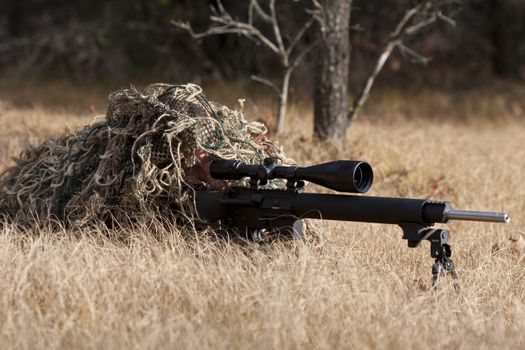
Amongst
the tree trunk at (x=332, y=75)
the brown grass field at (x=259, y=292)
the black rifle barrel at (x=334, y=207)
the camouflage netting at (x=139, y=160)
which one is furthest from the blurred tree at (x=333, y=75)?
the black rifle barrel at (x=334, y=207)

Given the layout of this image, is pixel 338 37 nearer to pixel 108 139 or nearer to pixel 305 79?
pixel 108 139

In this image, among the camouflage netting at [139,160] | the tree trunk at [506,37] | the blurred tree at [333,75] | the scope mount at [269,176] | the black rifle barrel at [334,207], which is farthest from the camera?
the tree trunk at [506,37]

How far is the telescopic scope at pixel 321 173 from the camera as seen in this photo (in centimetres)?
464

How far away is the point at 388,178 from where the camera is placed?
8.31m

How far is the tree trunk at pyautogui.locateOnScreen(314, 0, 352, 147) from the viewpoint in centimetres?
838

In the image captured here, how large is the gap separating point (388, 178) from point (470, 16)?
361 inches

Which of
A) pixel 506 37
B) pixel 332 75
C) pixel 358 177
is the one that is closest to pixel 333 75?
pixel 332 75

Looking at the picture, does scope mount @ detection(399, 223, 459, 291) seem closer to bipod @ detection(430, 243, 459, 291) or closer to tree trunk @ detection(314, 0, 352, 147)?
bipod @ detection(430, 243, 459, 291)

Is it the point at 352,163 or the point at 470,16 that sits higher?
the point at 470,16

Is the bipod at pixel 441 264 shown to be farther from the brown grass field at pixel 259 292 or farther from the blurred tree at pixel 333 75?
the blurred tree at pixel 333 75

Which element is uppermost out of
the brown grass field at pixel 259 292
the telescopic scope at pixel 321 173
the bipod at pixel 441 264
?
the telescopic scope at pixel 321 173

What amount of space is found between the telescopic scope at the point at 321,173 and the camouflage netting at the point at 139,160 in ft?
1.06

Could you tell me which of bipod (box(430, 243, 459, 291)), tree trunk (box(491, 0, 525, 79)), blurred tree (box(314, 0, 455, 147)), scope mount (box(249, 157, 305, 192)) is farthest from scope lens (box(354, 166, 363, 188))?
tree trunk (box(491, 0, 525, 79))

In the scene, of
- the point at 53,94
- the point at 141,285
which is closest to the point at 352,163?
the point at 141,285
